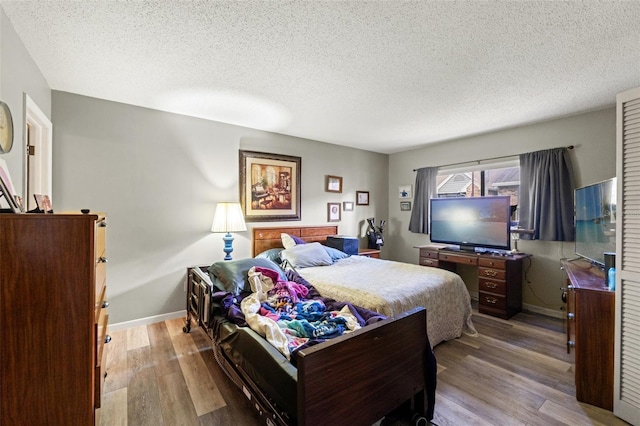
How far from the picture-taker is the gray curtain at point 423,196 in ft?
15.8

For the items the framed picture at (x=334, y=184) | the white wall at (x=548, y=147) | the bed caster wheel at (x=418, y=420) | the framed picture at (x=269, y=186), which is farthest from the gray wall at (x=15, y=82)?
the white wall at (x=548, y=147)

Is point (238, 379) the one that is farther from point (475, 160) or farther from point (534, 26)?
point (475, 160)

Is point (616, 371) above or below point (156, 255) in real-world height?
below

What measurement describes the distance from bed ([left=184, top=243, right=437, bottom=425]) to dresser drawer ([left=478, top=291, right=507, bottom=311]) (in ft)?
7.41

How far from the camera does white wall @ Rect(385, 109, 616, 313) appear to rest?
3.20 m

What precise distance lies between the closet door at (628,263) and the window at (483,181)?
84.9 inches

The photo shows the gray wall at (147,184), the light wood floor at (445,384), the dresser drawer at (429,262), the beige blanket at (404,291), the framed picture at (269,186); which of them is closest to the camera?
the light wood floor at (445,384)

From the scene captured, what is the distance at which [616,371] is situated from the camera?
70.9 inches

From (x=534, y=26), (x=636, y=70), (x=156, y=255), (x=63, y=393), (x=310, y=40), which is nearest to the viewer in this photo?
(x=63, y=393)

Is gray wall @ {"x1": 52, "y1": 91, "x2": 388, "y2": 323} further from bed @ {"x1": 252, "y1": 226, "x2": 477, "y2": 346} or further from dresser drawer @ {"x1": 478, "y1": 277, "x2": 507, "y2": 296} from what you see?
dresser drawer @ {"x1": 478, "y1": 277, "x2": 507, "y2": 296}

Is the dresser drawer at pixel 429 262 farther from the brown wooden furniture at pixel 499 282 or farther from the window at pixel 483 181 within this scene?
the window at pixel 483 181

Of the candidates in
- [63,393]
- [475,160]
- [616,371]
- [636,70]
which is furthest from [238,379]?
[475,160]

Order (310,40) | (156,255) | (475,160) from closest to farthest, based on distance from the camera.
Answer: (310,40)
(156,255)
(475,160)

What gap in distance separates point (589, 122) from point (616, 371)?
2836 mm
